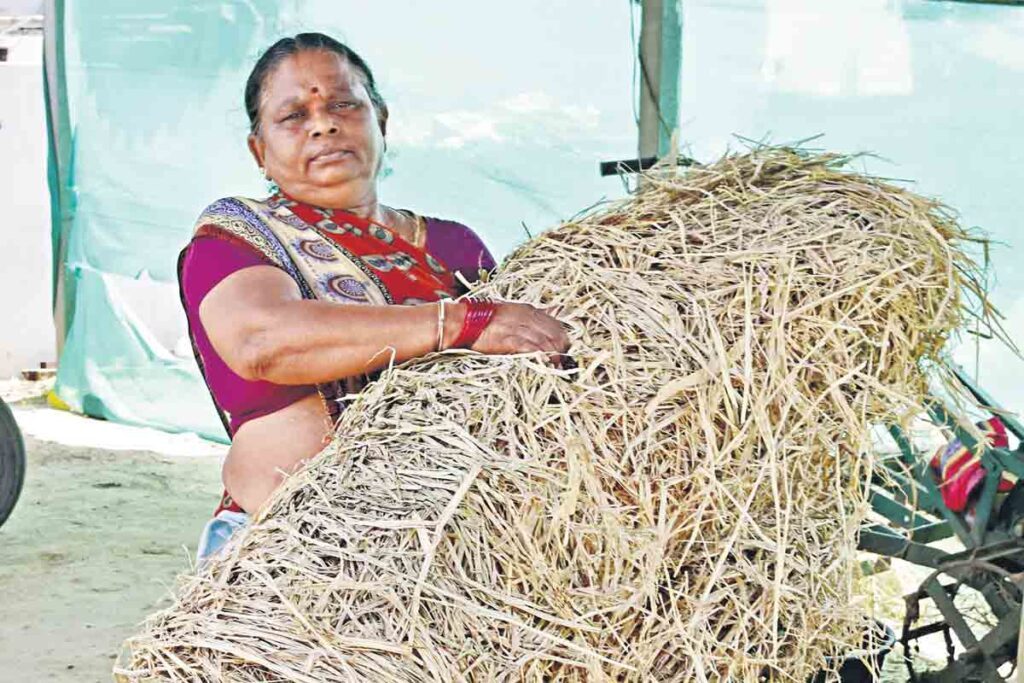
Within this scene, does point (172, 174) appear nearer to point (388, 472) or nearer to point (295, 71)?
point (295, 71)

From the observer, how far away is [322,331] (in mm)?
1669

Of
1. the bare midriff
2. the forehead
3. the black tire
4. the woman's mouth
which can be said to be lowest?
the black tire

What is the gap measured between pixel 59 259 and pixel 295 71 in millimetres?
5021

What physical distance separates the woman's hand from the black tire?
3.40 meters

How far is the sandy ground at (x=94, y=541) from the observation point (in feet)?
11.6

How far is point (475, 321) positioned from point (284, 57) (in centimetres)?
68

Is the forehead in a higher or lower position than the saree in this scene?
higher

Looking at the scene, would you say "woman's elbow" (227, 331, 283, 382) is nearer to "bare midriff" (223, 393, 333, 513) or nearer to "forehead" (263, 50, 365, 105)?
"bare midriff" (223, 393, 333, 513)

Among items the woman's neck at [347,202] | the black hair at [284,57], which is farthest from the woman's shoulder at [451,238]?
the black hair at [284,57]

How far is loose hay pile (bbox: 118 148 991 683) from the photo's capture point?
1.35 m

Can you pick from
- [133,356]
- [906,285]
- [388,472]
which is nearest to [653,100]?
[906,285]

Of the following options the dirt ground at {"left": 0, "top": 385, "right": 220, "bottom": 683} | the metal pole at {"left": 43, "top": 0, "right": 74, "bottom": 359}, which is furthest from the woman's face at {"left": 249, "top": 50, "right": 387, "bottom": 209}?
the metal pole at {"left": 43, "top": 0, "right": 74, "bottom": 359}

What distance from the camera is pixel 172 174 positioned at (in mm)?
5953

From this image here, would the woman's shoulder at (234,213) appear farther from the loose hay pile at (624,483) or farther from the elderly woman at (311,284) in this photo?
the loose hay pile at (624,483)
